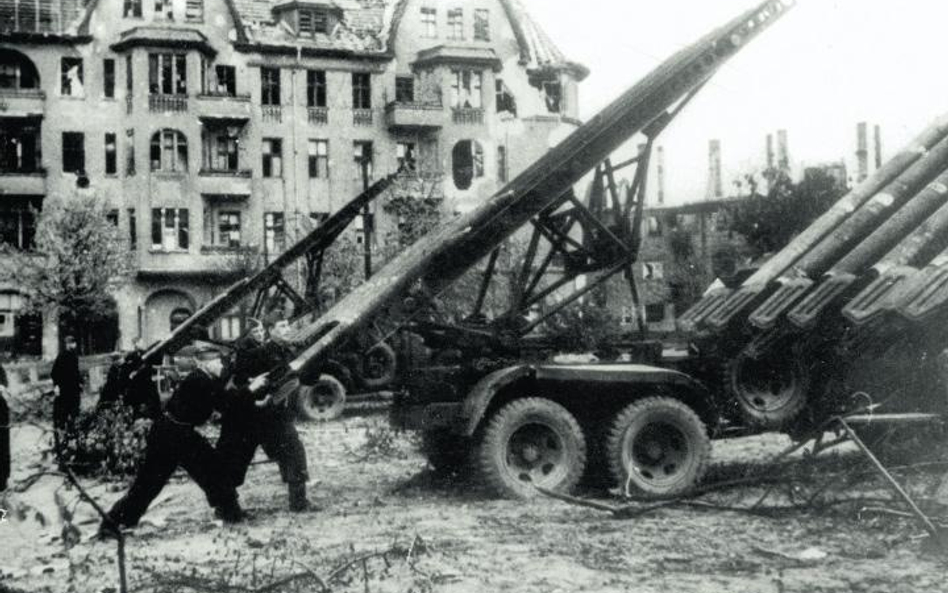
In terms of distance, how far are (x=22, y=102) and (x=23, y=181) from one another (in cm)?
278

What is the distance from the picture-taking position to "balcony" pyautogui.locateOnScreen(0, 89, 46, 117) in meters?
40.1

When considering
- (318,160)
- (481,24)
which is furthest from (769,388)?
(318,160)

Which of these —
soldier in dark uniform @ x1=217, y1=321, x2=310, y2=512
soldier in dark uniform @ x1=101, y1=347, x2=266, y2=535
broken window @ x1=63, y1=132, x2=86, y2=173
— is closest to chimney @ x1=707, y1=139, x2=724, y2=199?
broken window @ x1=63, y1=132, x2=86, y2=173

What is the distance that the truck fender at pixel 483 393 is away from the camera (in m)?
10.0

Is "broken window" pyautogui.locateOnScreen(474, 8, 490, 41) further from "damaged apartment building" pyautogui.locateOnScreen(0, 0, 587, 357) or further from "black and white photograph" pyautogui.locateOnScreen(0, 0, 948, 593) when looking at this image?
"black and white photograph" pyautogui.locateOnScreen(0, 0, 948, 593)

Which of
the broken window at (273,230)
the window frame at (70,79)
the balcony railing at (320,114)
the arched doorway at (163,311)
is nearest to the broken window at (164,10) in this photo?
the window frame at (70,79)

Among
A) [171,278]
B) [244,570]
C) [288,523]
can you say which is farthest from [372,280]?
[171,278]

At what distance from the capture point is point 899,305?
966cm

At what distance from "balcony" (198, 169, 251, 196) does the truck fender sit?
111 ft

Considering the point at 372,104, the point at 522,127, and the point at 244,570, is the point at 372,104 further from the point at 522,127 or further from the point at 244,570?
the point at 244,570

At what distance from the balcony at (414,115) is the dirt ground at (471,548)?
33031 mm

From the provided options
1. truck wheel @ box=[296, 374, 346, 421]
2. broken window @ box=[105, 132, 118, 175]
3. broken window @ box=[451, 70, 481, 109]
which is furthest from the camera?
broken window @ box=[451, 70, 481, 109]

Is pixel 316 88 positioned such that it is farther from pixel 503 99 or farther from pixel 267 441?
pixel 267 441

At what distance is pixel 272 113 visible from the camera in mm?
43344
